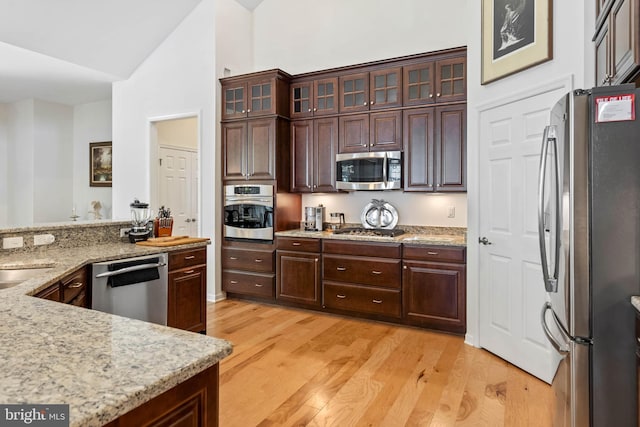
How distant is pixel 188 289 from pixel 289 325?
1.09 metres

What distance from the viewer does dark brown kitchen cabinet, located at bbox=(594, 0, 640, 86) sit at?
5.32ft

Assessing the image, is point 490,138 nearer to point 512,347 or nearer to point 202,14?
point 512,347

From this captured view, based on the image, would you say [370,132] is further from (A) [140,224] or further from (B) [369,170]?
(A) [140,224]

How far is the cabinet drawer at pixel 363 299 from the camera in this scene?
386cm

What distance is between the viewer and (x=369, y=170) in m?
4.24

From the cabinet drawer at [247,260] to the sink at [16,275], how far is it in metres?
2.48

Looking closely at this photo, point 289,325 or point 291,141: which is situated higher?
point 291,141

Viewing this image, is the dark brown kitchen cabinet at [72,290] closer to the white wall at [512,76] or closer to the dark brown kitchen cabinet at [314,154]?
the dark brown kitchen cabinet at [314,154]

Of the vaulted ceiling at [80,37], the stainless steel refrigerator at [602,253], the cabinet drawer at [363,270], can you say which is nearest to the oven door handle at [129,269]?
the cabinet drawer at [363,270]

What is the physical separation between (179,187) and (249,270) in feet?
6.98

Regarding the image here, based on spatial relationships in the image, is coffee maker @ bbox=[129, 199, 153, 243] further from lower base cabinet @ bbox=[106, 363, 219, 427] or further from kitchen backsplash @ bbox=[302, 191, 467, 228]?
lower base cabinet @ bbox=[106, 363, 219, 427]

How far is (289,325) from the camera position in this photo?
391 centimetres

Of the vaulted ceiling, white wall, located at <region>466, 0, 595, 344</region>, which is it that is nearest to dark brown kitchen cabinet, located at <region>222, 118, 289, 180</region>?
the vaulted ceiling

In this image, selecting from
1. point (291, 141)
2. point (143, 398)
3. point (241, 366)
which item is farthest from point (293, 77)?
point (143, 398)
